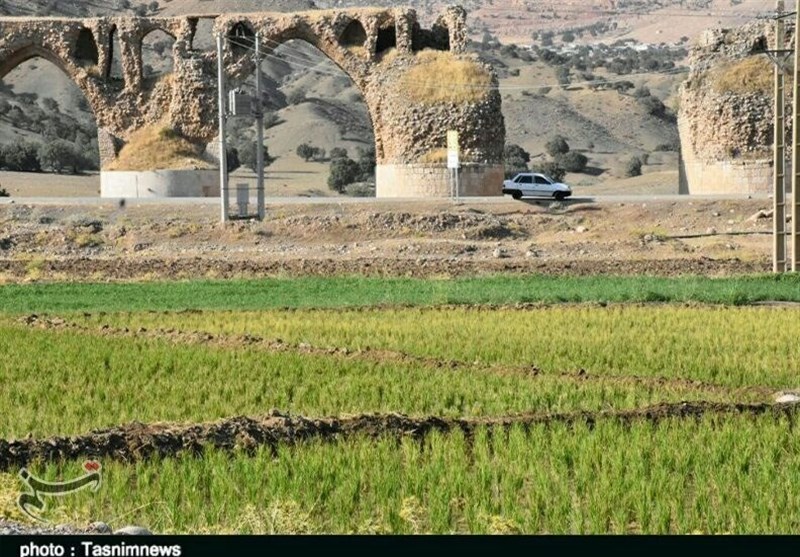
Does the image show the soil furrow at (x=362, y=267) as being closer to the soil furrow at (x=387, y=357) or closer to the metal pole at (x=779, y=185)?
the metal pole at (x=779, y=185)

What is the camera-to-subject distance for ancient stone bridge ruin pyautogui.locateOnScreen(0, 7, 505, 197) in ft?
155

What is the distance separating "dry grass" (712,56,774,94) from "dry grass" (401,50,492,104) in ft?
23.1

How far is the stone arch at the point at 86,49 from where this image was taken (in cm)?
5288

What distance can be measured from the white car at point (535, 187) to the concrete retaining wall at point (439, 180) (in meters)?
0.65

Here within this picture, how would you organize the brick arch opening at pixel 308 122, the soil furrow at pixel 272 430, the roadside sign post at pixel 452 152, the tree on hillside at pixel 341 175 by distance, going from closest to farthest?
the soil furrow at pixel 272 430, the roadside sign post at pixel 452 152, the tree on hillside at pixel 341 175, the brick arch opening at pixel 308 122

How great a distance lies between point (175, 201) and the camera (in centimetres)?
4397

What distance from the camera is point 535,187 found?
46.6 m

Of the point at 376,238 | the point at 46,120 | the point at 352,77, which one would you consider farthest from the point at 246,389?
the point at 46,120

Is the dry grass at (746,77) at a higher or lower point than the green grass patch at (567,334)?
higher

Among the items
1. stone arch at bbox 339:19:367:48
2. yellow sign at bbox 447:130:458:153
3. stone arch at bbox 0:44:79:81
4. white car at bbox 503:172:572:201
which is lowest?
white car at bbox 503:172:572:201

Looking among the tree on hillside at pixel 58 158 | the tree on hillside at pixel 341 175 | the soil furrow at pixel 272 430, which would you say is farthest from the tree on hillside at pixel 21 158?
the soil furrow at pixel 272 430

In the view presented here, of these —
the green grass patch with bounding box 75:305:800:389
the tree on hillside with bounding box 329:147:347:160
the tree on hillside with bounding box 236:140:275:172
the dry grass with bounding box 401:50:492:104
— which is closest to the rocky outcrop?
the dry grass with bounding box 401:50:492:104

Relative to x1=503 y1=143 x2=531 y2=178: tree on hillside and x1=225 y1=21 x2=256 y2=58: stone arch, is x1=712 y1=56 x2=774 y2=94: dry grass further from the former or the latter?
x1=503 y1=143 x2=531 y2=178: tree on hillside
